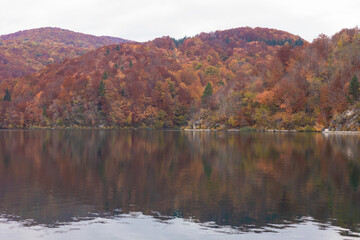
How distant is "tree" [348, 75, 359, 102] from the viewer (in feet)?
353

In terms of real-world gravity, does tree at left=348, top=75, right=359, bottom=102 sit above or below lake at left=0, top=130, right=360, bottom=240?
above

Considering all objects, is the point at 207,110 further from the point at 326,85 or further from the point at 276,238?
the point at 276,238

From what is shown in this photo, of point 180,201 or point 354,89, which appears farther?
point 354,89

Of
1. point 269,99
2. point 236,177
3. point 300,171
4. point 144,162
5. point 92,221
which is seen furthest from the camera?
point 269,99

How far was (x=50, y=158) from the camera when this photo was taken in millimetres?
40125

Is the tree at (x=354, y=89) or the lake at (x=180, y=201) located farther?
the tree at (x=354, y=89)

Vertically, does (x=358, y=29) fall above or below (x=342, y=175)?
above

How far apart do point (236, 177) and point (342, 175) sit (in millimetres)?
8423

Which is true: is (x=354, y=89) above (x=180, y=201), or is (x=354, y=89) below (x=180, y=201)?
above

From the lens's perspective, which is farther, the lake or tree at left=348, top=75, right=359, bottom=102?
tree at left=348, top=75, right=359, bottom=102

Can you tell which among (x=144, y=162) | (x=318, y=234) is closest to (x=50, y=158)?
(x=144, y=162)

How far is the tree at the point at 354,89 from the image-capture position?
353 feet

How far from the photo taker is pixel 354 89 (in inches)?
4269

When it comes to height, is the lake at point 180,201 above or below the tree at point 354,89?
below
